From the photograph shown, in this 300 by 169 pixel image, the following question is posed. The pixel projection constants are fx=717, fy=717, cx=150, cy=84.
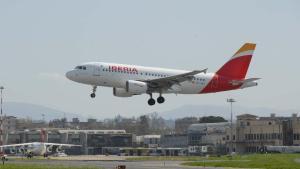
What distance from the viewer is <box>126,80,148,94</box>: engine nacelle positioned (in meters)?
92.8

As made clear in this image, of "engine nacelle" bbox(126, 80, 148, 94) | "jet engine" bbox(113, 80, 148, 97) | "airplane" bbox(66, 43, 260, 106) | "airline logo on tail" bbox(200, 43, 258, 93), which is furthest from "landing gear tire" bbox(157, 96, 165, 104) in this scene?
"airline logo on tail" bbox(200, 43, 258, 93)

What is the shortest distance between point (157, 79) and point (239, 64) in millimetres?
16071

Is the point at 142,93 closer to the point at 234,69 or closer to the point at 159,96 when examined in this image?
the point at 159,96

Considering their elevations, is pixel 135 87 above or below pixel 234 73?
below

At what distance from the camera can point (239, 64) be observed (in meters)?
104

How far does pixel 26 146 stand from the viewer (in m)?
178

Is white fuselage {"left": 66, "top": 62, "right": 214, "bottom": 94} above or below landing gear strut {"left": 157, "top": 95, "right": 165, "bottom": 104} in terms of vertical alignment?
above

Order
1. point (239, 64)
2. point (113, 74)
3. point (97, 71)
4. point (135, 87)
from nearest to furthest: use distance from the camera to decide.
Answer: point (97, 71)
point (113, 74)
point (135, 87)
point (239, 64)

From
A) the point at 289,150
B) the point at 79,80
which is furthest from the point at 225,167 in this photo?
the point at 289,150

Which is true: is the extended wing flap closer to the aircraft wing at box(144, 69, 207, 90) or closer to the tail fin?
the aircraft wing at box(144, 69, 207, 90)

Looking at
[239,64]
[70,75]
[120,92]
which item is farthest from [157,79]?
[239,64]

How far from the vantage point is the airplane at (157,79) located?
9269cm

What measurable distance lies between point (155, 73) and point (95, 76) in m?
8.84

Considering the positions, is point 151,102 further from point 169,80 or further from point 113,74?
point 113,74
